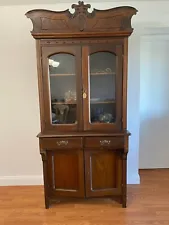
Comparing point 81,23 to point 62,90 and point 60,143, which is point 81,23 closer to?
point 62,90

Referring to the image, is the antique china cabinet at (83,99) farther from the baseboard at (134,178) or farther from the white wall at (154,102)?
the white wall at (154,102)

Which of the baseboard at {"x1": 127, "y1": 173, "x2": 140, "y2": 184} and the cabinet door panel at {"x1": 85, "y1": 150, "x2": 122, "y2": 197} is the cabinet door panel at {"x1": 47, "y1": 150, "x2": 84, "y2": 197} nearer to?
the cabinet door panel at {"x1": 85, "y1": 150, "x2": 122, "y2": 197}

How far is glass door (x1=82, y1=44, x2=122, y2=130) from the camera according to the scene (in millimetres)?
2156

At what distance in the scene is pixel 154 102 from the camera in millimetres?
3080

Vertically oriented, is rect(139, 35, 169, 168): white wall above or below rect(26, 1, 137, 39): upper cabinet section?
below

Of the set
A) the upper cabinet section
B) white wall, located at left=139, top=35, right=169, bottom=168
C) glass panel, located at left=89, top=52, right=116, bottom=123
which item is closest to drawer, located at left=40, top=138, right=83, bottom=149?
glass panel, located at left=89, top=52, right=116, bottom=123

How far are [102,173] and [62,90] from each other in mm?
990

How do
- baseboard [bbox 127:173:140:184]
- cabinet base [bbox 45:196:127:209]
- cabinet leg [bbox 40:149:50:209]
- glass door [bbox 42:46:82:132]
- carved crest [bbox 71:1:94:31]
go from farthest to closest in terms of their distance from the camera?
baseboard [bbox 127:173:140:184]
cabinet base [bbox 45:196:127:209]
cabinet leg [bbox 40:149:50:209]
glass door [bbox 42:46:82:132]
carved crest [bbox 71:1:94:31]

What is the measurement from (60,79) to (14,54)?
2.65 feet

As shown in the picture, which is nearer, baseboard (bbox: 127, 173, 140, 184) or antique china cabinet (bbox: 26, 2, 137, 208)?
antique china cabinet (bbox: 26, 2, 137, 208)

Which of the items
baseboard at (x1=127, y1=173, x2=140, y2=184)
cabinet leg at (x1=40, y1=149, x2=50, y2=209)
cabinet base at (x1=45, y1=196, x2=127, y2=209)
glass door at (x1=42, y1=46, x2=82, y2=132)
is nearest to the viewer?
glass door at (x1=42, y1=46, x2=82, y2=132)

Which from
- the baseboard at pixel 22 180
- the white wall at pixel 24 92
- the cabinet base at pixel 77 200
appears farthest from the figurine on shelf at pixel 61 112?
the baseboard at pixel 22 180

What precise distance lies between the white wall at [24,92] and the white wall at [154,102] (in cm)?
37

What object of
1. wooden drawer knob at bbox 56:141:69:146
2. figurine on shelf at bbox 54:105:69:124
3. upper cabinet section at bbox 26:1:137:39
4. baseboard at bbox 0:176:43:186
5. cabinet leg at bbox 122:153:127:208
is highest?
upper cabinet section at bbox 26:1:137:39
